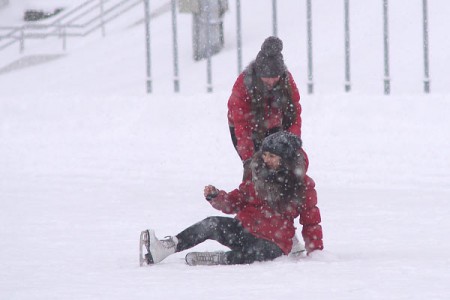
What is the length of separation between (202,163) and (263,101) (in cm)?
681

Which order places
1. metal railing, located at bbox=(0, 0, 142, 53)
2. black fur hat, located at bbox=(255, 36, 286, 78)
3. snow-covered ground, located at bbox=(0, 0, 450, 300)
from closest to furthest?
1. snow-covered ground, located at bbox=(0, 0, 450, 300)
2. black fur hat, located at bbox=(255, 36, 286, 78)
3. metal railing, located at bbox=(0, 0, 142, 53)

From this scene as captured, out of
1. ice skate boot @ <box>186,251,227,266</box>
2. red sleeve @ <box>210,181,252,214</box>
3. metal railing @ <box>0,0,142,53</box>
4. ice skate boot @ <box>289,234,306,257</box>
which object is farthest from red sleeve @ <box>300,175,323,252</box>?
metal railing @ <box>0,0,142,53</box>

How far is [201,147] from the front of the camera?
16.0 m

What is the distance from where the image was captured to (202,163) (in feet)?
49.3

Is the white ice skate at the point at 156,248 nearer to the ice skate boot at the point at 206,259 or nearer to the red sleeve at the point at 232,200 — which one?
the ice skate boot at the point at 206,259

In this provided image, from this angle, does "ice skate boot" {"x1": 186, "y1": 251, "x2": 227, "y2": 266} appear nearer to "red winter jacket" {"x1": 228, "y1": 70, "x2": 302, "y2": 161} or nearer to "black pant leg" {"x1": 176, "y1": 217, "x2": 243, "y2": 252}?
"black pant leg" {"x1": 176, "y1": 217, "x2": 243, "y2": 252}

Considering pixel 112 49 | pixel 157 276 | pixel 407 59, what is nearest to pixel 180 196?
pixel 157 276

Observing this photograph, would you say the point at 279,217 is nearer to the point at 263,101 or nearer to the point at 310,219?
the point at 310,219

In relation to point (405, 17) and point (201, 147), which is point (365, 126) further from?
point (405, 17)

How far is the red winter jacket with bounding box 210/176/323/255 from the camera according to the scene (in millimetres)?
7426

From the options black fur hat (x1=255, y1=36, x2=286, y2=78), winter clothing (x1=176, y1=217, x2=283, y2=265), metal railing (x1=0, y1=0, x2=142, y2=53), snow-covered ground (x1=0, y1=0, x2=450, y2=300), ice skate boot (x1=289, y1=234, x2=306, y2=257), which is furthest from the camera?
metal railing (x1=0, y1=0, x2=142, y2=53)

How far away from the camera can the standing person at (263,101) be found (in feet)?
26.7

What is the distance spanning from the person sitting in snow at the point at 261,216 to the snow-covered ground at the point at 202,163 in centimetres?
12

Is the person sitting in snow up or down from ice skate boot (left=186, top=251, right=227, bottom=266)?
up
